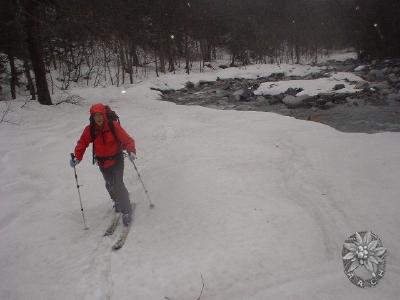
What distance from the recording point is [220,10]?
5619 cm

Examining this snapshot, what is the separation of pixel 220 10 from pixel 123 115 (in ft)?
152

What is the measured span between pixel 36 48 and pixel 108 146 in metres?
12.1

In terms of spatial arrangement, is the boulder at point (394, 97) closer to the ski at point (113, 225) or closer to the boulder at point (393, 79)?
the boulder at point (393, 79)

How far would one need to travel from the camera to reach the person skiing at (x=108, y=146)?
603 cm

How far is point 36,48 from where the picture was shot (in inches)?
620

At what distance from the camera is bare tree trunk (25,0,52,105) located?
50.0ft

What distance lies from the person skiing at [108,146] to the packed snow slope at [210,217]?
63 cm

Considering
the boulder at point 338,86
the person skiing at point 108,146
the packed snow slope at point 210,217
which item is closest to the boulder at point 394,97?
the boulder at point 338,86

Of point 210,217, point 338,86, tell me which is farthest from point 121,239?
point 338,86

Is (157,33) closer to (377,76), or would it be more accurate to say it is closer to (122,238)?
(377,76)

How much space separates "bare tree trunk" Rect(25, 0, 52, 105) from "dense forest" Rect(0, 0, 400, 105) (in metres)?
0.04

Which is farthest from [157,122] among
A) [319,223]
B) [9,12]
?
[9,12]

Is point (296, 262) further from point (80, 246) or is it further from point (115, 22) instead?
point (115, 22)

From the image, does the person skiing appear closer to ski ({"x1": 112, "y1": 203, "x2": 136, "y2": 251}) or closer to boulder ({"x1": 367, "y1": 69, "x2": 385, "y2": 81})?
ski ({"x1": 112, "y1": 203, "x2": 136, "y2": 251})
